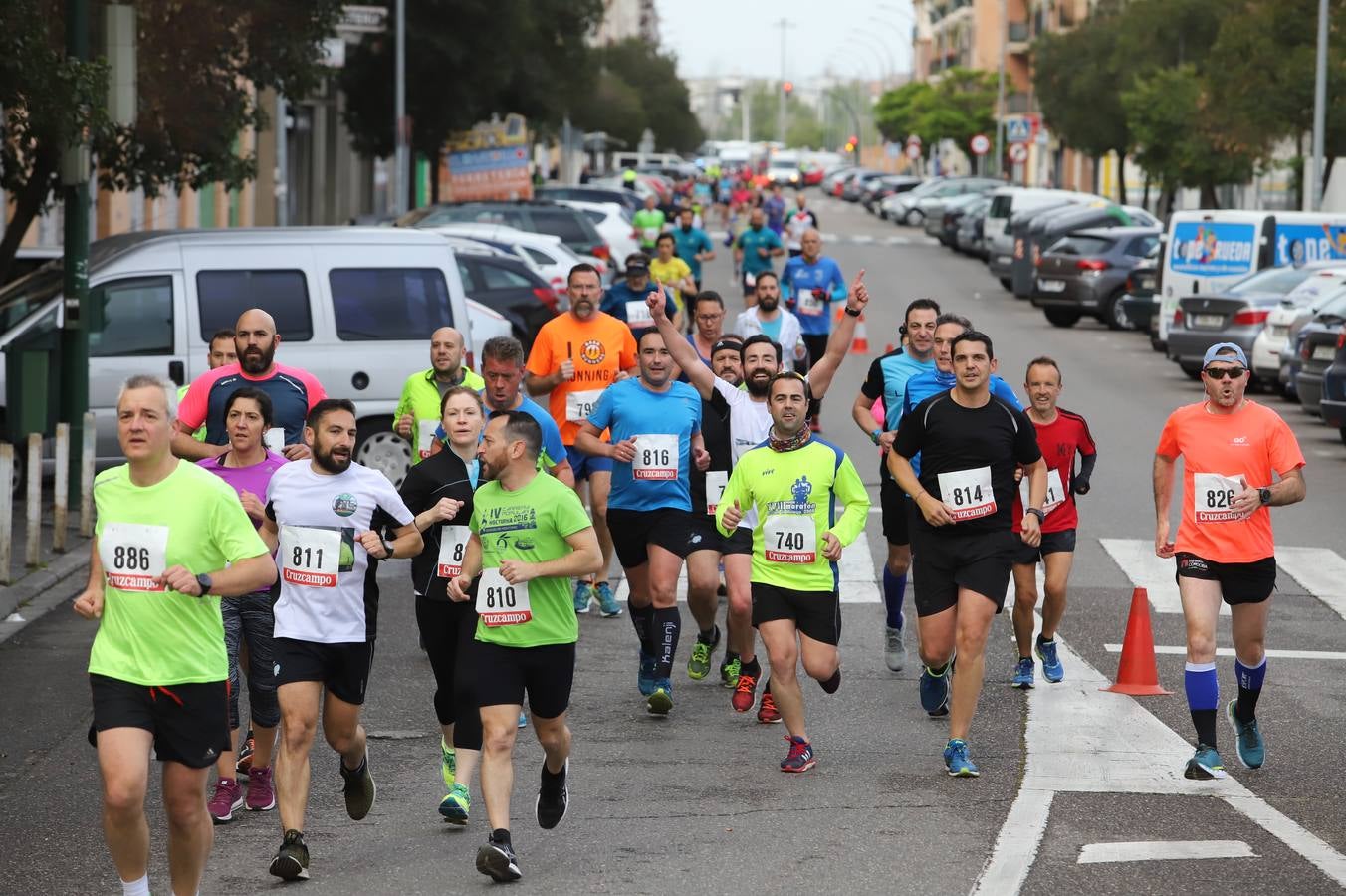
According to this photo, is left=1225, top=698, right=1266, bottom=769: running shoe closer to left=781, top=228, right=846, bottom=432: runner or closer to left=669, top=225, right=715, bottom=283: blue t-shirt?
left=781, top=228, right=846, bottom=432: runner

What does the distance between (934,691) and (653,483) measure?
5.47ft

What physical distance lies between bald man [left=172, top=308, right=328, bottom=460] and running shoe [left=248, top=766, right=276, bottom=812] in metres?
1.48

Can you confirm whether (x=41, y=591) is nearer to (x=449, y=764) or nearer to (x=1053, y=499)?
(x=449, y=764)

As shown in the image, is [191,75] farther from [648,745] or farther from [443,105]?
[443,105]

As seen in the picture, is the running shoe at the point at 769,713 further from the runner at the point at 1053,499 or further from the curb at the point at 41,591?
the curb at the point at 41,591

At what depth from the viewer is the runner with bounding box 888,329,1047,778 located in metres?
9.02

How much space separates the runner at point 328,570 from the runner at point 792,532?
1761 mm

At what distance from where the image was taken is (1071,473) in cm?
1109

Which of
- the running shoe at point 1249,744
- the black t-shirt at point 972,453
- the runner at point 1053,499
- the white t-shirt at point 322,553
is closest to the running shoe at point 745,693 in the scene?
the black t-shirt at point 972,453

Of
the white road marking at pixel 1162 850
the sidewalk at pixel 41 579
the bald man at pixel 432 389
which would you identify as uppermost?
the bald man at pixel 432 389

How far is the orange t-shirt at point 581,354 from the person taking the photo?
1281 centimetres

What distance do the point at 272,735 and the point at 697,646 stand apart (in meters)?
2.87

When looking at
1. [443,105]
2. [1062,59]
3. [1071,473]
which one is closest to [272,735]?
[1071,473]

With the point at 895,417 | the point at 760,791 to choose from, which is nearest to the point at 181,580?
the point at 760,791
